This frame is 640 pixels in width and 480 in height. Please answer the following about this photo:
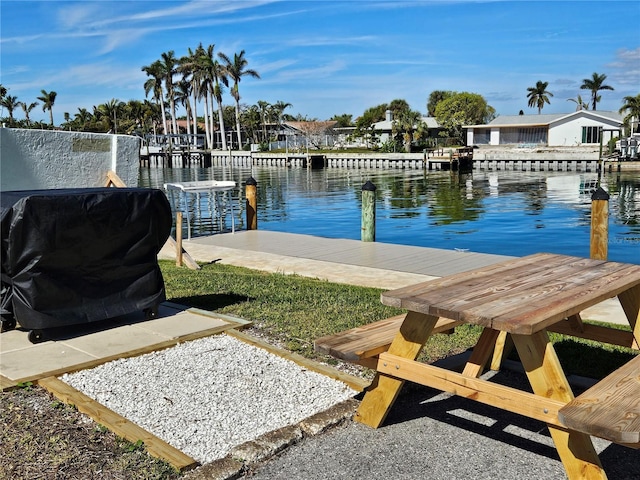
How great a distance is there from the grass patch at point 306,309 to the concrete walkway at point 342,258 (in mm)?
789

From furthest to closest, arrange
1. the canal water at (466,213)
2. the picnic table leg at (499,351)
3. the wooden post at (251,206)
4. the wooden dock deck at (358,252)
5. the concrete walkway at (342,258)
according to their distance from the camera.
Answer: the canal water at (466,213)
the wooden post at (251,206)
the wooden dock deck at (358,252)
the concrete walkway at (342,258)
the picnic table leg at (499,351)

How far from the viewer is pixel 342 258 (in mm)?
11211

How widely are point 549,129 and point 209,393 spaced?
7099cm

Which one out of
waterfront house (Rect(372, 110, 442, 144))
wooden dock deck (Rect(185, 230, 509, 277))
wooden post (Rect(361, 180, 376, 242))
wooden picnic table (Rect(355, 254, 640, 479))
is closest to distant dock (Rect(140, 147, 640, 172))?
waterfront house (Rect(372, 110, 442, 144))

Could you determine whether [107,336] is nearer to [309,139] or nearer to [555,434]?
[555,434]

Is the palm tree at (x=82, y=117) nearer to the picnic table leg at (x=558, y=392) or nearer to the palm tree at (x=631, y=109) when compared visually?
the palm tree at (x=631, y=109)

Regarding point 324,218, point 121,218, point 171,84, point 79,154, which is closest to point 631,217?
point 324,218

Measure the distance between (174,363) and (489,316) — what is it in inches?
115

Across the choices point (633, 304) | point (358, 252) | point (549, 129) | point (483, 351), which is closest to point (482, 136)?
point (549, 129)

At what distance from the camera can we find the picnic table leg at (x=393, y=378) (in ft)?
12.5

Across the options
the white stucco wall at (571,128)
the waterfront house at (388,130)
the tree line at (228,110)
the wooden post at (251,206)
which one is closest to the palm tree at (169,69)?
the tree line at (228,110)

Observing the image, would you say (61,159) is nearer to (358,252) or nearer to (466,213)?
(358,252)

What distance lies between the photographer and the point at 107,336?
238 inches

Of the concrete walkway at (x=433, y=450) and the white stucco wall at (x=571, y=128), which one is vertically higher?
the white stucco wall at (x=571, y=128)
